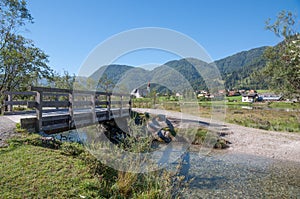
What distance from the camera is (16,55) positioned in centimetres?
1377

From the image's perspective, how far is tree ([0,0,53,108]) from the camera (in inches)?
554

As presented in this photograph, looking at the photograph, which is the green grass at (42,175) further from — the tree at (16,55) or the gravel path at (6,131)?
the tree at (16,55)

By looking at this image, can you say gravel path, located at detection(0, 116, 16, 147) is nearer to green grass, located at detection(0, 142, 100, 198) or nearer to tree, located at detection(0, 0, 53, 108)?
green grass, located at detection(0, 142, 100, 198)

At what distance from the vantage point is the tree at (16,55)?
46.2 ft

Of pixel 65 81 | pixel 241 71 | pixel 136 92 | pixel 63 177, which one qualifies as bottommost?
pixel 63 177

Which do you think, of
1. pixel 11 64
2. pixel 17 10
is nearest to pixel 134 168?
pixel 11 64

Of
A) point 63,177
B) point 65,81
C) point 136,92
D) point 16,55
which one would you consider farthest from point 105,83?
point 63,177

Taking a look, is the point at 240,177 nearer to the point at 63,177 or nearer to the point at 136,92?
the point at 63,177

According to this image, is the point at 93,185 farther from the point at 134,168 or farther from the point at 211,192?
the point at 211,192

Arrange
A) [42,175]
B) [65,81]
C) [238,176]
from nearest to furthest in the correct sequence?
[42,175] → [238,176] → [65,81]

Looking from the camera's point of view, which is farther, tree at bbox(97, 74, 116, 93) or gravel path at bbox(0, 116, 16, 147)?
tree at bbox(97, 74, 116, 93)

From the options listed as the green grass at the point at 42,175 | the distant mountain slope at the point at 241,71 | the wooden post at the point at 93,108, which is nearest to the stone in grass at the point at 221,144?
the distant mountain slope at the point at 241,71

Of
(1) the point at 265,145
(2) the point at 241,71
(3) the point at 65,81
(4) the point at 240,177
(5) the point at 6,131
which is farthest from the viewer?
(2) the point at 241,71

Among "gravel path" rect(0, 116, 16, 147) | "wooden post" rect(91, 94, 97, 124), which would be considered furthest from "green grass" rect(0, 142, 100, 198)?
"wooden post" rect(91, 94, 97, 124)
